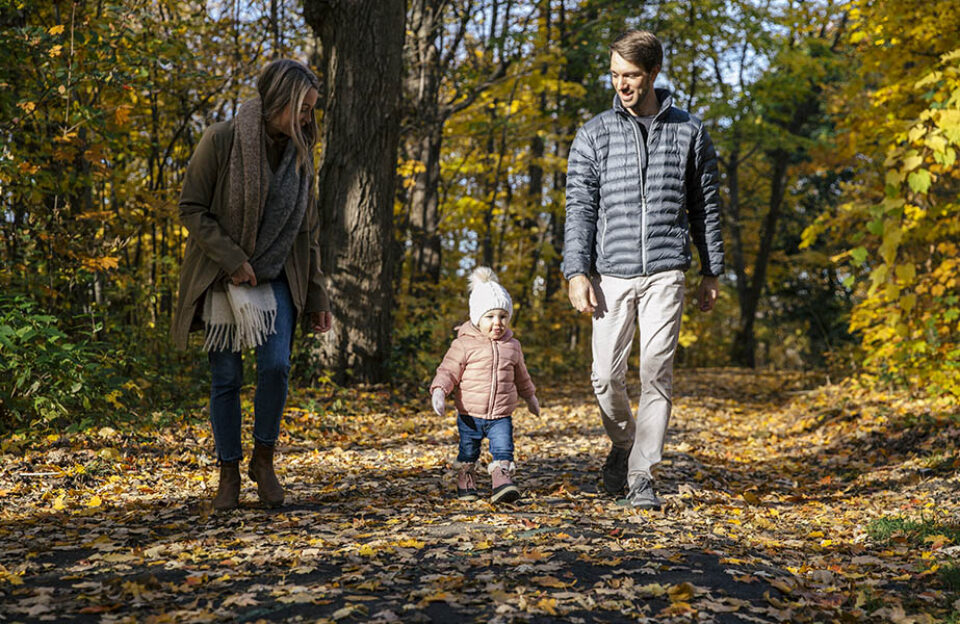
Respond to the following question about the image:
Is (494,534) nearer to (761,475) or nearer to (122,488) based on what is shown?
(122,488)

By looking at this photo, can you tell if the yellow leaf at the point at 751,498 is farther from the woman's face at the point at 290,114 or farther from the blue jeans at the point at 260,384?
the woman's face at the point at 290,114

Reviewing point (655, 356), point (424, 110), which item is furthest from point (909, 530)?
point (424, 110)

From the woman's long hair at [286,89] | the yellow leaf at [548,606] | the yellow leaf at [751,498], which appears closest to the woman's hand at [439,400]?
the woman's long hair at [286,89]

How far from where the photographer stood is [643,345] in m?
4.98

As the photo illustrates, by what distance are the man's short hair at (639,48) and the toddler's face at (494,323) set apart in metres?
1.53

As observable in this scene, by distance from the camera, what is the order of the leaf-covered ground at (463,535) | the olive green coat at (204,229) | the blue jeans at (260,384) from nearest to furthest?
the leaf-covered ground at (463,535)
the olive green coat at (204,229)
the blue jeans at (260,384)

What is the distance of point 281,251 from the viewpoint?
4.60 m

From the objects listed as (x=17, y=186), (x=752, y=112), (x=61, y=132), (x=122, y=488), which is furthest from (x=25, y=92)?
(x=752, y=112)

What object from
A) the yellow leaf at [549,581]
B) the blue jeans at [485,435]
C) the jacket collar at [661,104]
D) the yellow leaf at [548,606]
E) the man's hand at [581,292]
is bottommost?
the yellow leaf at [549,581]

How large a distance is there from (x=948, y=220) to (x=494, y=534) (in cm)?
676

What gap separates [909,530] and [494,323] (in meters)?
2.47

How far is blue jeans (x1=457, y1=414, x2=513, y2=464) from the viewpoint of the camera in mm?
5027

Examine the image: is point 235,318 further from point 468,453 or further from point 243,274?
point 468,453

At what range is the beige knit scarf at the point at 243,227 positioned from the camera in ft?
14.5
